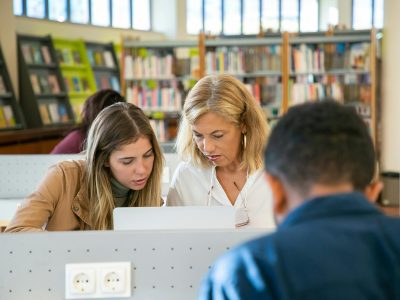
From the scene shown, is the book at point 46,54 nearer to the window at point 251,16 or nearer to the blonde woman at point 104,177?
the window at point 251,16

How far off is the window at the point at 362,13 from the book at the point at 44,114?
762 centimetres

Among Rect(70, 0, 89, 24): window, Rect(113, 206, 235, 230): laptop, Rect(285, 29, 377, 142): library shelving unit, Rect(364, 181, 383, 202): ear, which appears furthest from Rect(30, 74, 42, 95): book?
Rect(364, 181, 383, 202): ear

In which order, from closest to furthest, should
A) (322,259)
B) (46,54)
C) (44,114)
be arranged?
(322,259)
(44,114)
(46,54)

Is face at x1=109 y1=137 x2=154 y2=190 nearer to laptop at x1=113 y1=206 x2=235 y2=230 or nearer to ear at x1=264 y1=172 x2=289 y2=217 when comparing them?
laptop at x1=113 y1=206 x2=235 y2=230

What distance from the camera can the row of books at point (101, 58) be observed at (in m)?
12.2

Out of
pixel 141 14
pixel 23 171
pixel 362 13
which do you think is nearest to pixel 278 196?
pixel 23 171

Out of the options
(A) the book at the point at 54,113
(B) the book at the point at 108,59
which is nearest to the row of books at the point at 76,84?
(A) the book at the point at 54,113

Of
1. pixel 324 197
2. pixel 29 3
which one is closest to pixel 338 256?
pixel 324 197

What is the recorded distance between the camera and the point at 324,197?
107 centimetres

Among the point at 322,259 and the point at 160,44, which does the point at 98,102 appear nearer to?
the point at 322,259

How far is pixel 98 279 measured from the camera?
193 centimetres

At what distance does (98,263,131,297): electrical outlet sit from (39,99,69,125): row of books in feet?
29.0

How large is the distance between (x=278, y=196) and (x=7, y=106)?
9231 mm

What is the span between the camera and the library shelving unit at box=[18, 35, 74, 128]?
10414 millimetres
